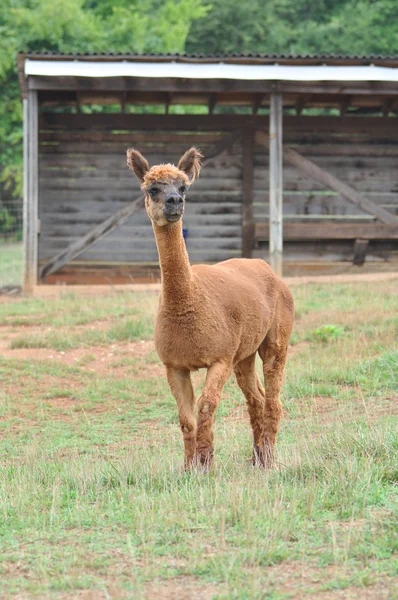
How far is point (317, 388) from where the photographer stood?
9.11 meters

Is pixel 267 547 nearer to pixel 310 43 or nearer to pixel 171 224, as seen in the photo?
pixel 171 224

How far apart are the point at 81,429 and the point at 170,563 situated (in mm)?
4143

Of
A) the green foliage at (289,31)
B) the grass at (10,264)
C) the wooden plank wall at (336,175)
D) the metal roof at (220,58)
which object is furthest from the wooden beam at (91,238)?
the green foliage at (289,31)

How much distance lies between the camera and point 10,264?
2331cm

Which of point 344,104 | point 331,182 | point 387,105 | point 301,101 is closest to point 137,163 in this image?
point 331,182

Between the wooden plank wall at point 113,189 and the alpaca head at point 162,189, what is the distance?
11245mm

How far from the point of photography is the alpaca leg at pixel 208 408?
6012mm

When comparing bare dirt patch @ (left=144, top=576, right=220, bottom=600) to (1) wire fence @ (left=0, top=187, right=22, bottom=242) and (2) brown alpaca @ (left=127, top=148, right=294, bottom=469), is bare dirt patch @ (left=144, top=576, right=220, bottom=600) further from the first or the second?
(1) wire fence @ (left=0, top=187, right=22, bottom=242)

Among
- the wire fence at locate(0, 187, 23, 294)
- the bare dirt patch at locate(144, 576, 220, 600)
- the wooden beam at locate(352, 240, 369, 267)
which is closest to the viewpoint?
the bare dirt patch at locate(144, 576, 220, 600)

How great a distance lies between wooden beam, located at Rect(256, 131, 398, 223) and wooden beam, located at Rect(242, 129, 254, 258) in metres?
0.21

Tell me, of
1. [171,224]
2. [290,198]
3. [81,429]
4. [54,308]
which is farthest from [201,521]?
[290,198]

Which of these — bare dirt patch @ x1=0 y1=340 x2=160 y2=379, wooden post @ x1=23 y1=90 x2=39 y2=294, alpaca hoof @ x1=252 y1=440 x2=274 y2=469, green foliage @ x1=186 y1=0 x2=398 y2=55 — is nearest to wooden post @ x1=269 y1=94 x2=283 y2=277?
wooden post @ x1=23 y1=90 x2=39 y2=294

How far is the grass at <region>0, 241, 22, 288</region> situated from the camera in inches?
748

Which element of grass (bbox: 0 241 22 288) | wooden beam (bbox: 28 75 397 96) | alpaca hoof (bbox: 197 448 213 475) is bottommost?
alpaca hoof (bbox: 197 448 213 475)
